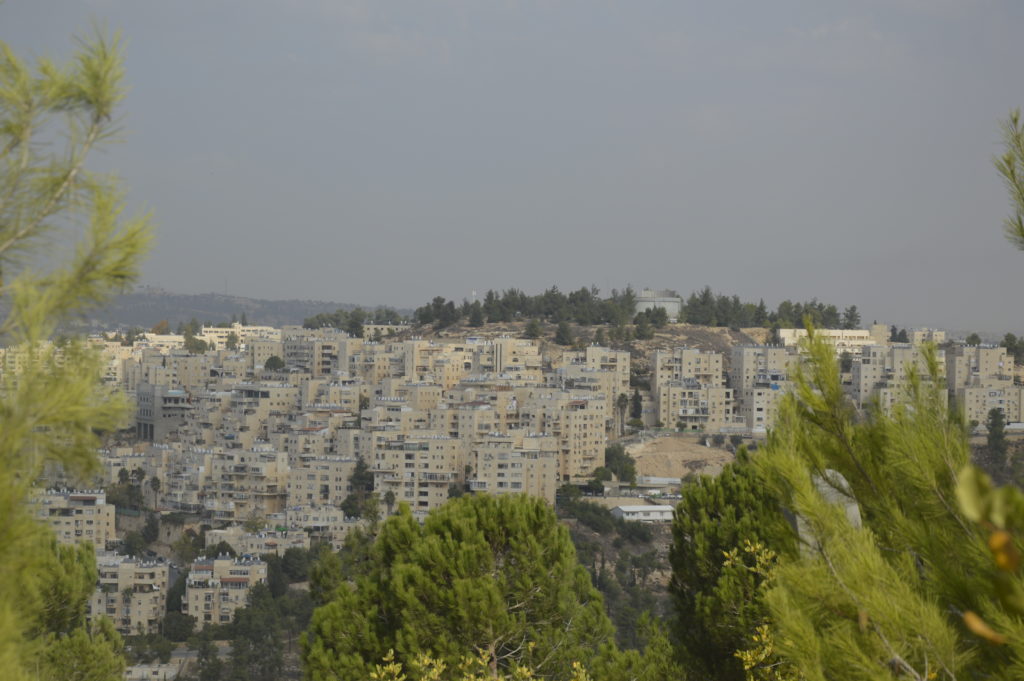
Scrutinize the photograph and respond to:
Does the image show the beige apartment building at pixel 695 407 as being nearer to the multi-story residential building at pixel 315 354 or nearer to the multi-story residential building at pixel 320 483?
the multi-story residential building at pixel 320 483

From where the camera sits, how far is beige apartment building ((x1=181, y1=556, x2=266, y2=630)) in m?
19.5

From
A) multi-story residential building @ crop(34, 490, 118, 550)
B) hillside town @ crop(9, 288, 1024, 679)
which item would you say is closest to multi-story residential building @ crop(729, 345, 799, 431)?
hillside town @ crop(9, 288, 1024, 679)

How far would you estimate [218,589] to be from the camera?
19766mm

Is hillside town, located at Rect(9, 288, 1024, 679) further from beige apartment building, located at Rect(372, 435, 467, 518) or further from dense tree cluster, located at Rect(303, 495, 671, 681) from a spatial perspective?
dense tree cluster, located at Rect(303, 495, 671, 681)

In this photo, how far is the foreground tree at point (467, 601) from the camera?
4.87 metres

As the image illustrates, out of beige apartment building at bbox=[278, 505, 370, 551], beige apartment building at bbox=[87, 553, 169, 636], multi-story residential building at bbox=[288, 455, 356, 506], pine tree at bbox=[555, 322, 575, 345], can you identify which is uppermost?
pine tree at bbox=[555, 322, 575, 345]

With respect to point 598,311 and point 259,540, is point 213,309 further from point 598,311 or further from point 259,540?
point 259,540

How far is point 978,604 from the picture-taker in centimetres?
204

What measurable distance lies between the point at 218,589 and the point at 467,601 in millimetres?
15982

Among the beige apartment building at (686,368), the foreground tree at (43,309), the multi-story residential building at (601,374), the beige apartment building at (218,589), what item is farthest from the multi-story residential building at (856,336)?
the foreground tree at (43,309)

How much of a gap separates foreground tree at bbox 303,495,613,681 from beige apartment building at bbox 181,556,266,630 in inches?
579

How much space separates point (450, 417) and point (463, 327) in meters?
12.4

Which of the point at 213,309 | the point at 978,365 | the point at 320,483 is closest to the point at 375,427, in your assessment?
the point at 320,483

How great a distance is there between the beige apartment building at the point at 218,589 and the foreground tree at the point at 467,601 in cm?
1471
